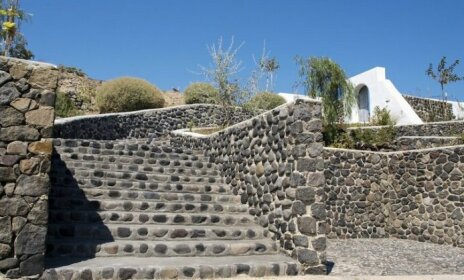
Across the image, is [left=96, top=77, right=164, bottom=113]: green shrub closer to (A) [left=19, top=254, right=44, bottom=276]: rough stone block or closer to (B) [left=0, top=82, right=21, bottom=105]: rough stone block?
(B) [left=0, top=82, right=21, bottom=105]: rough stone block

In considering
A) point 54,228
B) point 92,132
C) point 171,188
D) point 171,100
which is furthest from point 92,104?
point 54,228

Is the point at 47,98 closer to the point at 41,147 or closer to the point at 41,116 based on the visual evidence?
the point at 41,116

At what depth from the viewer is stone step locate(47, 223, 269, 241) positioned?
246 inches

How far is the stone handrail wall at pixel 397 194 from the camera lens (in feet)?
33.6

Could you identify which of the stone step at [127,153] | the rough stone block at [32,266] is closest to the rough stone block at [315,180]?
the rough stone block at [32,266]

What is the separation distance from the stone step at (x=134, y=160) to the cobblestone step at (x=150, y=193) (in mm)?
1236

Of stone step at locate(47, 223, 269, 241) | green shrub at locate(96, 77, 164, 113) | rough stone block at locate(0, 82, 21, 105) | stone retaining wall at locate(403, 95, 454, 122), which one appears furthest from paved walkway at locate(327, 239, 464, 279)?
stone retaining wall at locate(403, 95, 454, 122)

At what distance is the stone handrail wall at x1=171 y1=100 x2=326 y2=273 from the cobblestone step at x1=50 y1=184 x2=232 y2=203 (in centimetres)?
59

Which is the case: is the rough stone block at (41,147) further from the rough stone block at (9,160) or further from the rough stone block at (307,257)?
the rough stone block at (307,257)

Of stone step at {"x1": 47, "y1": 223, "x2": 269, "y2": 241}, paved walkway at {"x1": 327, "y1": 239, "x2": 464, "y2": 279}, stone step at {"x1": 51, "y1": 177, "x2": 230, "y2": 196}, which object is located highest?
stone step at {"x1": 51, "y1": 177, "x2": 230, "y2": 196}

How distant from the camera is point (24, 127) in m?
5.20

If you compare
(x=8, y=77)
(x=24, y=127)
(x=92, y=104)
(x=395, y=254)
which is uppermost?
(x=92, y=104)

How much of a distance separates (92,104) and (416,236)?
17689 mm

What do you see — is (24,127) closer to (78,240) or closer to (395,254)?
(78,240)
